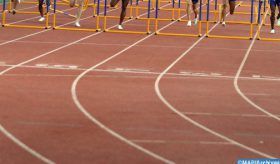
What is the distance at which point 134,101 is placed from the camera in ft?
33.5

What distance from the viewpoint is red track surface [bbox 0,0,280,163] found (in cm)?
744

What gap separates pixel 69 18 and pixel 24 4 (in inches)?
263

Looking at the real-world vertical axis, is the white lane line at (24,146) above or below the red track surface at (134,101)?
above

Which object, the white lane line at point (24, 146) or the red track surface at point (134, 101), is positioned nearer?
the white lane line at point (24, 146)

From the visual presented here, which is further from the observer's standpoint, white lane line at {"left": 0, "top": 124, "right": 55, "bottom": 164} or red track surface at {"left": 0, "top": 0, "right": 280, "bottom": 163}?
red track surface at {"left": 0, "top": 0, "right": 280, "bottom": 163}

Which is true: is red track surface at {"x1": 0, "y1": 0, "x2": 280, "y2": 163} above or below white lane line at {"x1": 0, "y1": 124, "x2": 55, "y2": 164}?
below

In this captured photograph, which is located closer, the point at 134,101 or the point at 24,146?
the point at 24,146

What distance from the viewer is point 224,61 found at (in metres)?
15.2

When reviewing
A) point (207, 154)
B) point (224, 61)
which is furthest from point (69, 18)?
point (207, 154)

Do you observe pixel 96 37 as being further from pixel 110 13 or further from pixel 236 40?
pixel 110 13

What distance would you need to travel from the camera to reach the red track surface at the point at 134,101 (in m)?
7.44

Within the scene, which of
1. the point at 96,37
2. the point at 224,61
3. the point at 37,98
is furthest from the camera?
the point at 96,37

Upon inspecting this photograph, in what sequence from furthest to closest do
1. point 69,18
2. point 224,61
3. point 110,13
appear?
point 110,13 → point 69,18 → point 224,61

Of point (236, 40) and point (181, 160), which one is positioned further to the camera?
point (236, 40)
